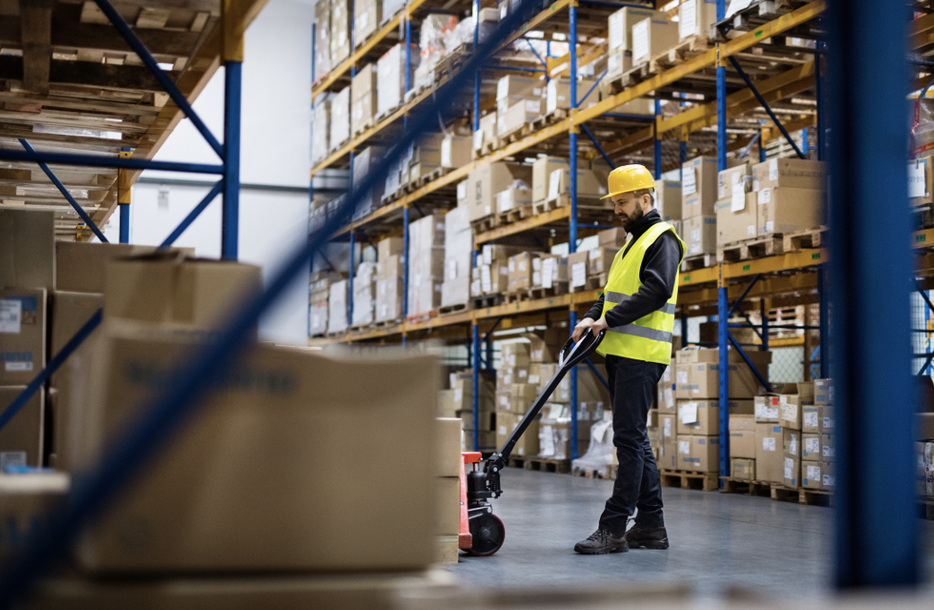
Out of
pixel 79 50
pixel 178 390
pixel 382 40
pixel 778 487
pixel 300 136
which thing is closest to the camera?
pixel 178 390

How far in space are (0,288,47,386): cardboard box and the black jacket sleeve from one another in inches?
107

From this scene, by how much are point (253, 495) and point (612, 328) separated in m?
3.55

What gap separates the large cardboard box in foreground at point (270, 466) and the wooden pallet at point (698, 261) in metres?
7.07

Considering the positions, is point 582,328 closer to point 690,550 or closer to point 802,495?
point 690,550

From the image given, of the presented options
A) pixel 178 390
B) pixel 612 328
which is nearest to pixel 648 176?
pixel 612 328

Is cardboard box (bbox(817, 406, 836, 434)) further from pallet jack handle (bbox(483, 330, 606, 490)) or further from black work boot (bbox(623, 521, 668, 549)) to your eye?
pallet jack handle (bbox(483, 330, 606, 490))

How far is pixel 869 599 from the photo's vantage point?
1776 millimetres

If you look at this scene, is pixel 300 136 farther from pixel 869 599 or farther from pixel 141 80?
pixel 869 599

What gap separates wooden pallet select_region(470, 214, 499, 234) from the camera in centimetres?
1191

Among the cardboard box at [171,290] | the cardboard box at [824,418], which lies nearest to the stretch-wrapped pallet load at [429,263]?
the cardboard box at [824,418]

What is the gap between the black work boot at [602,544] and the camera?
492cm

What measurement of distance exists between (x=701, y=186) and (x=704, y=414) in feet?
6.59

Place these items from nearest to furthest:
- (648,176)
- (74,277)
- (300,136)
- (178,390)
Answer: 1. (178,390)
2. (74,277)
3. (648,176)
4. (300,136)

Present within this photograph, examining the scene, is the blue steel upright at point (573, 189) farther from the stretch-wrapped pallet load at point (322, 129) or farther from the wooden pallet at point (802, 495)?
the stretch-wrapped pallet load at point (322, 129)
